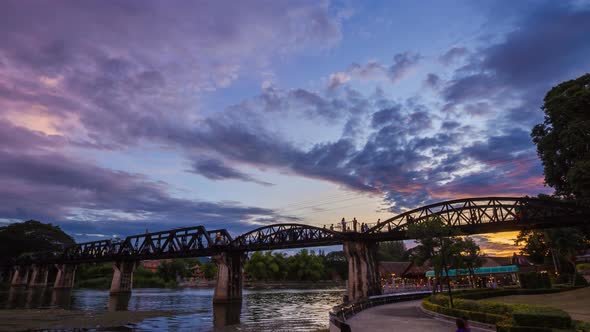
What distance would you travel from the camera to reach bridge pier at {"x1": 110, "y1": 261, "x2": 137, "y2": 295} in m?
96.7

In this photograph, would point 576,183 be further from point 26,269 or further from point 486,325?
point 26,269

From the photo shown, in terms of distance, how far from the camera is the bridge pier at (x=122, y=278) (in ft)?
317

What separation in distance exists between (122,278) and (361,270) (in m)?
74.8

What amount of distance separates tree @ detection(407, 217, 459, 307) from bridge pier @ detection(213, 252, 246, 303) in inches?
1620

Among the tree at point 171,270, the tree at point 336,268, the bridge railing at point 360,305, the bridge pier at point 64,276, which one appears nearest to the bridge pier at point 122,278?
the bridge pier at point 64,276

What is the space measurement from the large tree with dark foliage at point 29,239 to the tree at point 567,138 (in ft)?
568

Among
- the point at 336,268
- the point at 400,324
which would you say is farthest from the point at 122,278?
the point at 336,268

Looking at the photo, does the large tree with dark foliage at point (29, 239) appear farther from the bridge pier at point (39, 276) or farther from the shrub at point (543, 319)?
the shrub at point (543, 319)

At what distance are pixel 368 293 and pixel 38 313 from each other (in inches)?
1903

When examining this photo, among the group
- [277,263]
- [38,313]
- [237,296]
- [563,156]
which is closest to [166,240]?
[237,296]

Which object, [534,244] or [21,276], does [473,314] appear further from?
[21,276]

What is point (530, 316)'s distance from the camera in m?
16.6

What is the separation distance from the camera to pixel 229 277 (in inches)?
2879

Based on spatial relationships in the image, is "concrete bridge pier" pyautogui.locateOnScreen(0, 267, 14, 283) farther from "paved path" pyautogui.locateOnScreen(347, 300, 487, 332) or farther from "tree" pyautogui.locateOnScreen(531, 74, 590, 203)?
"tree" pyautogui.locateOnScreen(531, 74, 590, 203)
